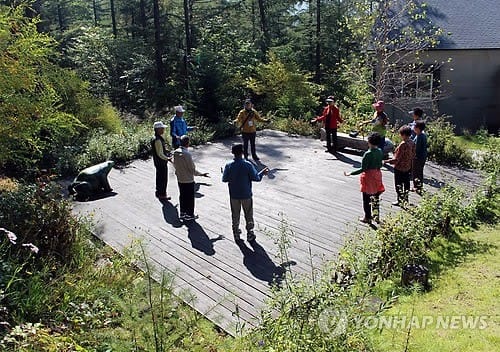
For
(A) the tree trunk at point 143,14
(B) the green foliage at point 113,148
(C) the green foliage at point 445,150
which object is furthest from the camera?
(A) the tree trunk at point 143,14

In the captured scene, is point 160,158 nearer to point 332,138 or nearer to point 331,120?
point 331,120

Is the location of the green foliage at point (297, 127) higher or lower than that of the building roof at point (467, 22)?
lower

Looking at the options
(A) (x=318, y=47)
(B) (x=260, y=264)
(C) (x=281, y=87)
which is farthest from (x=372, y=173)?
(A) (x=318, y=47)

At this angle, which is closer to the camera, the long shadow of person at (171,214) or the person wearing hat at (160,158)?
the long shadow of person at (171,214)

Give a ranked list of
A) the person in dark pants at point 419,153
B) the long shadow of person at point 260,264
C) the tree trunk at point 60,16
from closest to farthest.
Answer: the long shadow of person at point 260,264 → the person in dark pants at point 419,153 → the tree trunk at point 60,16

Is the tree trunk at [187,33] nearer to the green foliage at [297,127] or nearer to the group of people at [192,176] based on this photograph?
the green foliage at [297,127]

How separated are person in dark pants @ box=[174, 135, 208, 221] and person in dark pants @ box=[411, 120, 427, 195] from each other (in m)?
4.21

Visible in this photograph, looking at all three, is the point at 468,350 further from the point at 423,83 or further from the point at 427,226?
the point at 423,83

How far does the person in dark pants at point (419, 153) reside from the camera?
8.52m

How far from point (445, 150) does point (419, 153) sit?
303cm

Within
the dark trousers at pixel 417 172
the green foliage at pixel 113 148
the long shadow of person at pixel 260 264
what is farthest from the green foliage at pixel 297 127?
the long shadow of person at pixel 260 264

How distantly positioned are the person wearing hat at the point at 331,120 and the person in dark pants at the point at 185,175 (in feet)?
16.9

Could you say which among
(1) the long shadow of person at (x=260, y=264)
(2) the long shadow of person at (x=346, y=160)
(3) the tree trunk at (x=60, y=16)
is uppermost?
(3) the tree trunk at (x=60, y=16)

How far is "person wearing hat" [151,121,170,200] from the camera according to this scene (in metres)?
8.38
